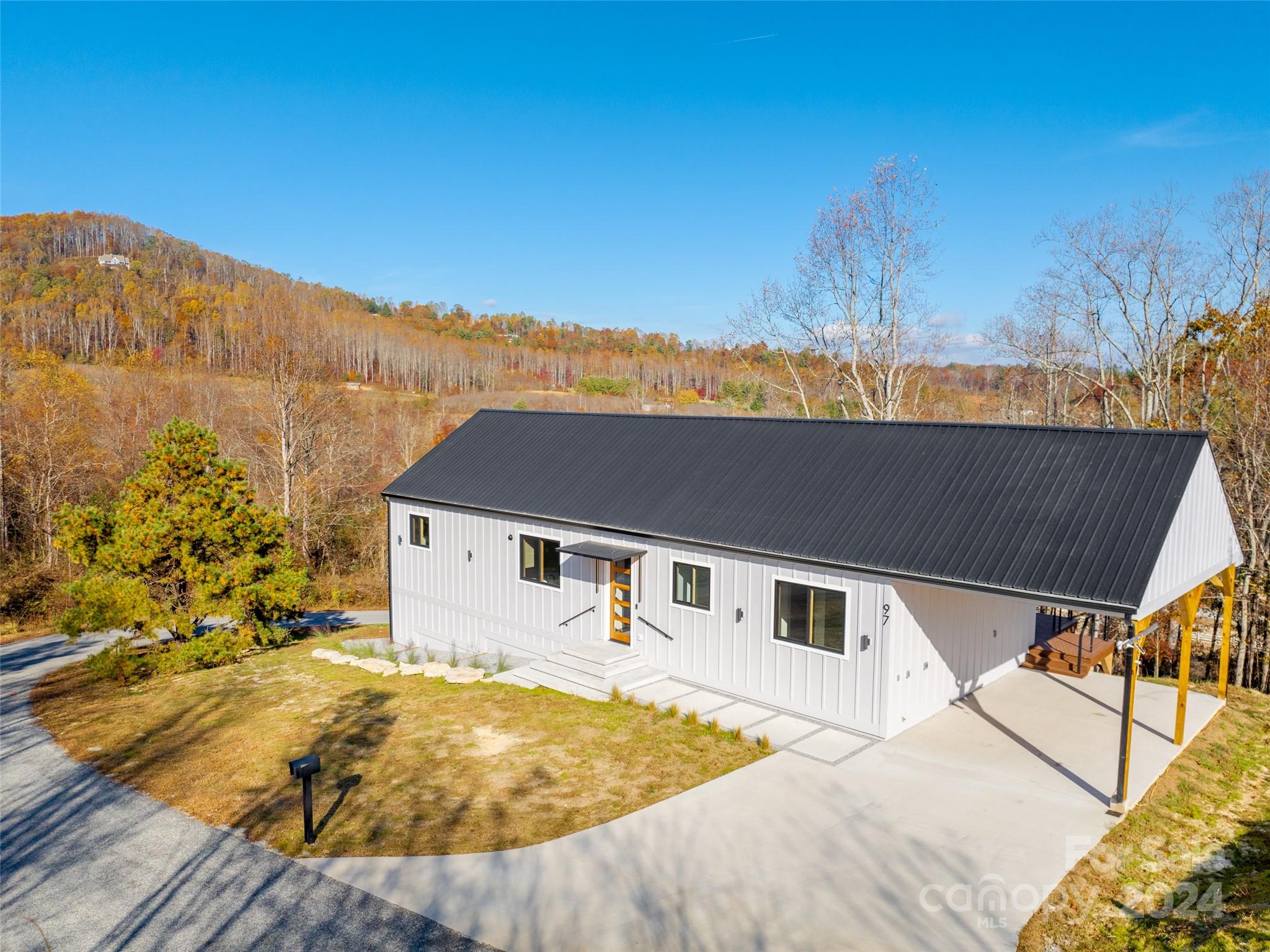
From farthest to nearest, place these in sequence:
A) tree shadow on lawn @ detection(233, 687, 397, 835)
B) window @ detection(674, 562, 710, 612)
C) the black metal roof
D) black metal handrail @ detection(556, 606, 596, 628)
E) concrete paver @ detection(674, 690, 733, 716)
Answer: black metal handrail @ detection(556, 606, 596, 628) → window @ detection(674, 562, 710, 612) → concrete paver @ detection(674, 690, 733, 716) → the black metal roof → tree shadow on lawn @ detection(233, 687, 397, 835)

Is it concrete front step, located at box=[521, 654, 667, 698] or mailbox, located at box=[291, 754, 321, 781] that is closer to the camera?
mailbox, located at box=[291, 754, 321, 781]

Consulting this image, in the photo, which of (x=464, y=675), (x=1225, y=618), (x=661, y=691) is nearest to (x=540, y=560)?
(x=464, y=675)

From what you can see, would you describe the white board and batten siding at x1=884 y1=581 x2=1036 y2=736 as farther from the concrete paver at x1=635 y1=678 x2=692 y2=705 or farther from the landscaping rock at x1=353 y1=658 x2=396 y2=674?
the landscaping rock at x1=353 y1=658 x2=396 y2=674

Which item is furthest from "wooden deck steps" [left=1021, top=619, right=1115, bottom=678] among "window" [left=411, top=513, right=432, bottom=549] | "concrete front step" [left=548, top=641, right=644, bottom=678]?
"window" [left=411, top=513, right=432, bottom=549]

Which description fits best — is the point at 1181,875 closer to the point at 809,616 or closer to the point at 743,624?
the point at 809,616

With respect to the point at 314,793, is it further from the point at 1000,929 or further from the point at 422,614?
the point at 422,614

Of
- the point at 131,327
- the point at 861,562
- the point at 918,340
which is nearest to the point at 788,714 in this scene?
the point at 861,562

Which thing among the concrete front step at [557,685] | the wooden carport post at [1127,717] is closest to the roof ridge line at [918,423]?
the wooden carport post at [1127,717]

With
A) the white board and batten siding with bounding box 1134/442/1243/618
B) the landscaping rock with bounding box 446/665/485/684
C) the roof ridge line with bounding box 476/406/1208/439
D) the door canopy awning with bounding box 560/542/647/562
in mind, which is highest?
the roof ridge line with bounding box 476/406/1208/439
